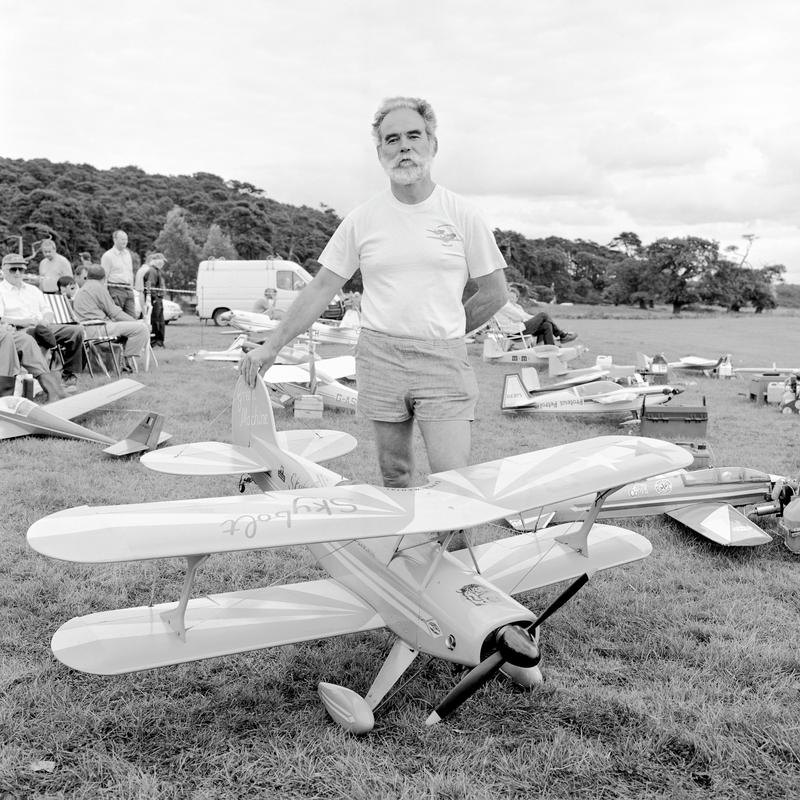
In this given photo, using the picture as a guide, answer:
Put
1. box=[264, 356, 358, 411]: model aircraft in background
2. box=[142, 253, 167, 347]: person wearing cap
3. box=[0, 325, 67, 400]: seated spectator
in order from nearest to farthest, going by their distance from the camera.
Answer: box=[0, 325, 67, 400]: seated spectator, box=[264, 356, 358, 411]: model aircraft in background, box=[142, 253, 167, 347]: person wearing cap

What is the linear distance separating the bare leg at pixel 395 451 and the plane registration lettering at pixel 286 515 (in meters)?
0.83

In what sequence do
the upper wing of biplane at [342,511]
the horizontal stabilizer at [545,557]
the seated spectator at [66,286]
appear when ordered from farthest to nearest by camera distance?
the seated spectator at [66,286] → the horizontal stabilizer at [545,557] → the upper wing of biplane at [342,511]

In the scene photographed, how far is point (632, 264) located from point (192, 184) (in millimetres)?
46880

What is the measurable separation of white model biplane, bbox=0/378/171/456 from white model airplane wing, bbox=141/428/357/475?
2627mm

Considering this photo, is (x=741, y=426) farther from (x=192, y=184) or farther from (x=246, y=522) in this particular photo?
(x=192, y=184)

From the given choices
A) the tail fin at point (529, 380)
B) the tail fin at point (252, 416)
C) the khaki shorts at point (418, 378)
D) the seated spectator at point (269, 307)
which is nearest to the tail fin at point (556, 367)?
the tail fin at point (529, 380)

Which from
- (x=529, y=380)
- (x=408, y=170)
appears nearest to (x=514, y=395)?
(x=529, y=380)

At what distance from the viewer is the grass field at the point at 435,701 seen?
2545mm

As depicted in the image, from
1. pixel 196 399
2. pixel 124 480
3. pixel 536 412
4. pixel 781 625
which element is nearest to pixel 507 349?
pixel 536 412

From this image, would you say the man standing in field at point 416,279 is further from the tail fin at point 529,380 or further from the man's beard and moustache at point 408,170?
the tail fin at point 529,380

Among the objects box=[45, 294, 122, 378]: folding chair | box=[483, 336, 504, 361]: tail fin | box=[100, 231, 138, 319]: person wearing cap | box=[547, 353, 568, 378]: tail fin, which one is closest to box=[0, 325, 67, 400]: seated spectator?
box=[45, 294, 122, 378]: folding chair

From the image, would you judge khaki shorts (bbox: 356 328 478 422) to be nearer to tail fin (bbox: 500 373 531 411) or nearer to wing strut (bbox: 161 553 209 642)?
wing strut (bbox: 161 553 209 642)

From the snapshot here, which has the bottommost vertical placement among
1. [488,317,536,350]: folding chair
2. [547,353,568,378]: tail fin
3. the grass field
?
the grass field

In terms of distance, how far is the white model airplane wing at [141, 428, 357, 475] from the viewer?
4.09m
